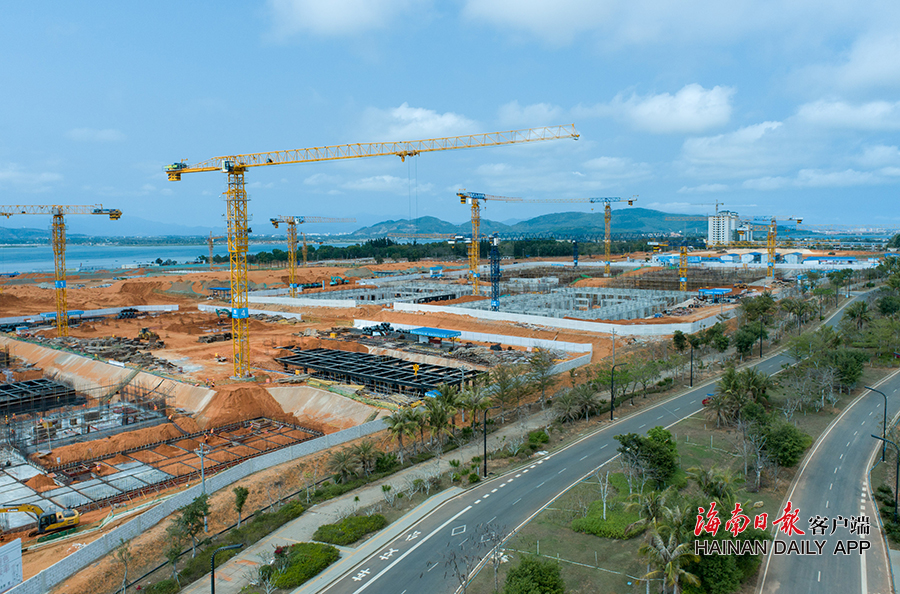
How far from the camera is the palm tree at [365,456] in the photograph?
104 feet

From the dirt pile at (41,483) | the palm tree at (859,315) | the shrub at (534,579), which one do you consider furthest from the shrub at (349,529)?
the palm tree at (859,315)

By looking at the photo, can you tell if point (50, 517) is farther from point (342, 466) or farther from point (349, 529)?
point (349, 529)

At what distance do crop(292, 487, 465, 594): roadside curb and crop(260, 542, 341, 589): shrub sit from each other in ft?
0.85

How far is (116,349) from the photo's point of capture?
204 feet

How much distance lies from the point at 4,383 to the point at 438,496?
1709 inches

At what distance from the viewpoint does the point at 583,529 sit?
979 inches

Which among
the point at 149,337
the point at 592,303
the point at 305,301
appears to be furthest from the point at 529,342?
the point at 305,301

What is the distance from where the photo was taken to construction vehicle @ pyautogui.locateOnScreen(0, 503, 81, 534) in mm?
25844

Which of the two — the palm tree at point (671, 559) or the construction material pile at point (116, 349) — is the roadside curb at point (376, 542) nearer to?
the palm tree at point (671, 559)

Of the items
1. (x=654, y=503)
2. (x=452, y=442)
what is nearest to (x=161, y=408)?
(x=452, y=442)

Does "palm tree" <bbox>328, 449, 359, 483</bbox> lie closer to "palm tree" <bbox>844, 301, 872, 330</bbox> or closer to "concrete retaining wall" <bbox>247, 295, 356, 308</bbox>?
"palm tree" <bbox>844, 301, 872, 330</bbox>

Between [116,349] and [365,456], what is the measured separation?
43.5 m

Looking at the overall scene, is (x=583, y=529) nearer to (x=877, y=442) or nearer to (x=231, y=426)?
(x=877, y=442)

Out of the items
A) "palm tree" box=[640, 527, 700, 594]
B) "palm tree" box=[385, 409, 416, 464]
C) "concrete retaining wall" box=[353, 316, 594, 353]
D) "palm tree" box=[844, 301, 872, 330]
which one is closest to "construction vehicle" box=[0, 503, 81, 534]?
"palm tree" box=[385, 409, 416, 464]
